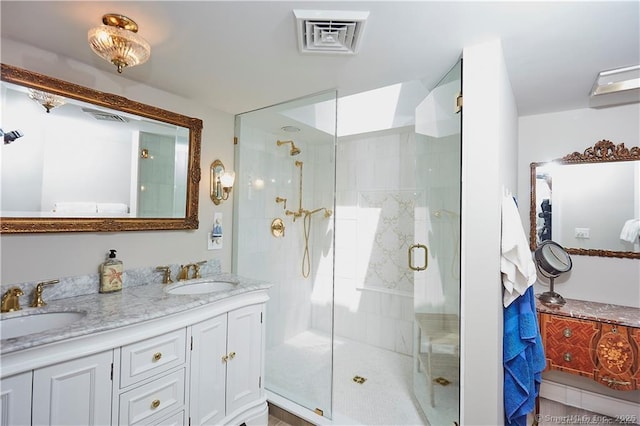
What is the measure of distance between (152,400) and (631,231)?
11.3 ft

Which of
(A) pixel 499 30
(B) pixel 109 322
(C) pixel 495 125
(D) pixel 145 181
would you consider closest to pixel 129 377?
(B) pixel 109 322

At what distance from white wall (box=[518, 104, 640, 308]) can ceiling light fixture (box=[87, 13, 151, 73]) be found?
2993 millimetres

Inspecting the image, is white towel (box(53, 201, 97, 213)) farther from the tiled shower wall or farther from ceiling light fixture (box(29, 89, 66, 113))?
the tiled shower wall

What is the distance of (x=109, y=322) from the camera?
138cm

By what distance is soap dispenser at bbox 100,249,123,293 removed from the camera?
1835 mm

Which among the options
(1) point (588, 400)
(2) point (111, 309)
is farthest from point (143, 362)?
(1) point (588, 400)

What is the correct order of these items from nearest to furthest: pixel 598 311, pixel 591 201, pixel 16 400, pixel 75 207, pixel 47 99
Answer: pixel 16 400 < pixel 47 99 < pixel 75 207 < pixel 598 311 < pixel 591 201

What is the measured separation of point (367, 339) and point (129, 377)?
252cm

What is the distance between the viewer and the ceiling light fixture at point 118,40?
1.33m

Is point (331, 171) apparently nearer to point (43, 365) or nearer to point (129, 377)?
point (129, 377)

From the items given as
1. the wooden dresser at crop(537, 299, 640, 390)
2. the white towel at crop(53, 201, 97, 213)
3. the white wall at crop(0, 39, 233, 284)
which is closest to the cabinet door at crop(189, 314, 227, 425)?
the white wall at crop(0, 39, 233, 284)

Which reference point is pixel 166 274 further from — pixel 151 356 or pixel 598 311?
pixel 598 311

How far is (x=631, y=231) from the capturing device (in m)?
2.24

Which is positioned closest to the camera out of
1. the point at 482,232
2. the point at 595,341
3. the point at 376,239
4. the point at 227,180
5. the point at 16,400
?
the point at 16,400
